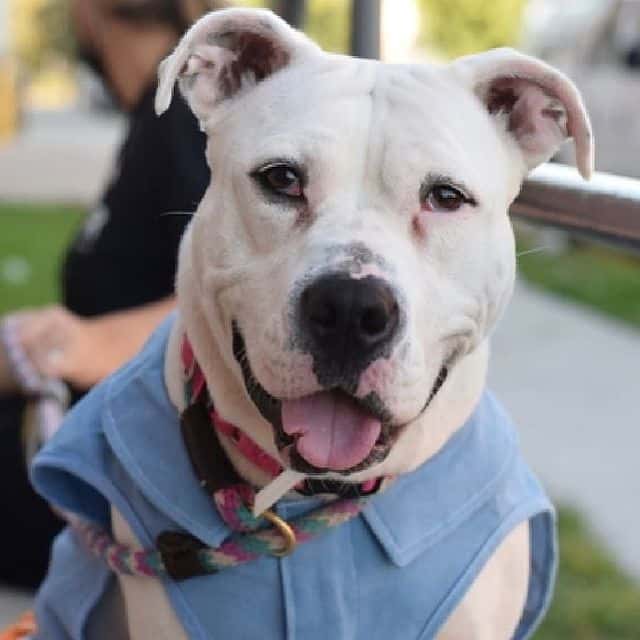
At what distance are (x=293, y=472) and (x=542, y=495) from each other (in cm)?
51

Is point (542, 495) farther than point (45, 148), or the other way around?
point (45, 148)

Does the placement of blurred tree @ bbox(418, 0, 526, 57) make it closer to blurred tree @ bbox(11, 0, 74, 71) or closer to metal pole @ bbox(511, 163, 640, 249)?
blurred tree @ bbox(11, 0, 74, 71)

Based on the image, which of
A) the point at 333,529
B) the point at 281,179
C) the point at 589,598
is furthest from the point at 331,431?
the point at 589,598

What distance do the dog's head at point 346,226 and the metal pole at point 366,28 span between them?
1.12 m

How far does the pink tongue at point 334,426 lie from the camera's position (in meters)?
1.96

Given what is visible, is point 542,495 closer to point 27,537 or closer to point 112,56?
point 27,537

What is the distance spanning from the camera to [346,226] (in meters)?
1.94

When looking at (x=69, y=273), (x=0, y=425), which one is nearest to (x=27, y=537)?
(x=0, y=425)

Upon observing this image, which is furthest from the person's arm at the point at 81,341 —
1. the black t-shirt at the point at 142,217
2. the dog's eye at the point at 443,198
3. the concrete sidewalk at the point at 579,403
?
the concrete sidewalk at the point at 579,403

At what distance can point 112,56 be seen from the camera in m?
3.89

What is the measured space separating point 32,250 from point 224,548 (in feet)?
24.6

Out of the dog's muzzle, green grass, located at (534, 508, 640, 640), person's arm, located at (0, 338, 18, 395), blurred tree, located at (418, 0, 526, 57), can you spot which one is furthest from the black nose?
blurred tree, located at (418, 0, 526, 57)

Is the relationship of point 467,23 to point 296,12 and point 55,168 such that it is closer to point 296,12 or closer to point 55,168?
point 55,168

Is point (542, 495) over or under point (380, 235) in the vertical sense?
under
